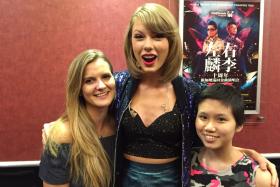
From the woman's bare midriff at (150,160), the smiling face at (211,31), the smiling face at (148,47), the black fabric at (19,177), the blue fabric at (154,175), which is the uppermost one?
the smiling face at (211,31)

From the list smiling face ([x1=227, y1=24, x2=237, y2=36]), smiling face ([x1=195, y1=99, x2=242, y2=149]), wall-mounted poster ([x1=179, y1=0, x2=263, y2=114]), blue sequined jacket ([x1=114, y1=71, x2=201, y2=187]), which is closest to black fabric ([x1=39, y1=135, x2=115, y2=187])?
blue sequined jacket ([x1=114, y1=71, x2=201, y2=187])

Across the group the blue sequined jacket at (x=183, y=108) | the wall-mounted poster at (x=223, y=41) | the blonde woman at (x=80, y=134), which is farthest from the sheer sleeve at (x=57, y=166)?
the wall-mounted poster at (x=223, y=41)

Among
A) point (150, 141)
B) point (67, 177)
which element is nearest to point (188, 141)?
point (150, 141)

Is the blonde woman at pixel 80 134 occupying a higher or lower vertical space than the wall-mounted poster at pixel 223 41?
lower

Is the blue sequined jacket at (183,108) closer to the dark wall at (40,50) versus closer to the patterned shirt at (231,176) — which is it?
the patterned shirt at (231,176)

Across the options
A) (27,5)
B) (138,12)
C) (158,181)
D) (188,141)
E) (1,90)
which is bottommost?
(158,181)

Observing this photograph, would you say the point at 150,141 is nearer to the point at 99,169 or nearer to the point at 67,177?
the point at 99,169

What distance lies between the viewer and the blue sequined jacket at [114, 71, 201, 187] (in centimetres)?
144

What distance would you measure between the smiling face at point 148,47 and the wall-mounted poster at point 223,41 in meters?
0.86

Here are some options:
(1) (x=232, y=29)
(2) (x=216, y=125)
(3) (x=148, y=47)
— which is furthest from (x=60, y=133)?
(1) (x=232, y=29)

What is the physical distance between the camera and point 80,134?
146 centimetres

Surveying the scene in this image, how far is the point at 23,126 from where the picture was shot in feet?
7.20

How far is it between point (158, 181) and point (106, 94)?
45 centimetres

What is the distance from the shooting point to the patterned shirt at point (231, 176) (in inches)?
50.9
